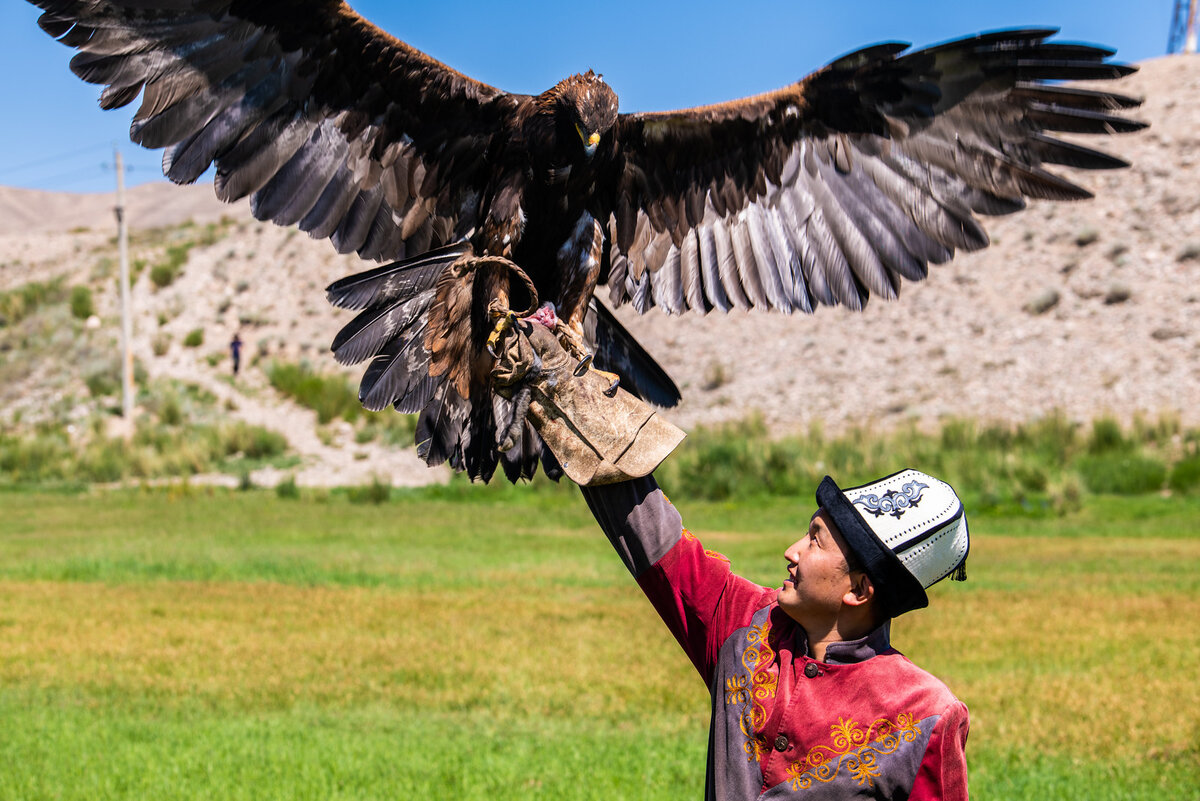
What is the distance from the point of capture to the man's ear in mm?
2305

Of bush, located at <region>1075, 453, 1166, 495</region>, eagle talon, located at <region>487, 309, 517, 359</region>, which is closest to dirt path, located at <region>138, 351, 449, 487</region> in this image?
bush, located at <region>1075, 453, 1166, 495</region>

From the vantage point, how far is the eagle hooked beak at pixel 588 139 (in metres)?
4.38

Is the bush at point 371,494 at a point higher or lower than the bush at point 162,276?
lower

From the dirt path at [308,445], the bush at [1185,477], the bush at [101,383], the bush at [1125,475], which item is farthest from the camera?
the bush at [101,383]

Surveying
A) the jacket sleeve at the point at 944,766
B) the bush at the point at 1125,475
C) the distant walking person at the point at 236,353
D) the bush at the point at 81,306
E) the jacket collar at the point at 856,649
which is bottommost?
the bush at the point at 1125,475

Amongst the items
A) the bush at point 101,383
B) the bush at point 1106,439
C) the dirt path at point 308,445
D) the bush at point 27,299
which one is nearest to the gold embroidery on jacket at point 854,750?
the dirt path at point 308,445

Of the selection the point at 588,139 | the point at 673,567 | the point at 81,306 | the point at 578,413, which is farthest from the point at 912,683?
the point at 81,306

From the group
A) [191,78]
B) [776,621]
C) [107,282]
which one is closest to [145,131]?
[191,78]

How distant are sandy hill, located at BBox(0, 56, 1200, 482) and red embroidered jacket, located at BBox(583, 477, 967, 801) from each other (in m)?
25.2

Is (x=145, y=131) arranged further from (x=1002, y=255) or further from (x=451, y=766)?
(x=1002, y=255)

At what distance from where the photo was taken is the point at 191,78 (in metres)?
4.02

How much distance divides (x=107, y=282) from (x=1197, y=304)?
37751 mm

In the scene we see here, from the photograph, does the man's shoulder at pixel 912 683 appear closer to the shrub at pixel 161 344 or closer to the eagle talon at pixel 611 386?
the eagle talon at pixel 611 386

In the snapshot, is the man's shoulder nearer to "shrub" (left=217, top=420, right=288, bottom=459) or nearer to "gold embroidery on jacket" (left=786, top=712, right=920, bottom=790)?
"gold embroidery on jacket" (left=786, top=712, right=920, bottom=790)
